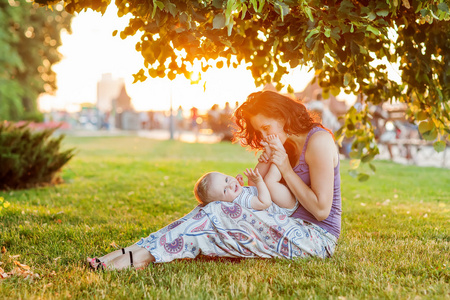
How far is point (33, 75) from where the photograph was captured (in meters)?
24.5

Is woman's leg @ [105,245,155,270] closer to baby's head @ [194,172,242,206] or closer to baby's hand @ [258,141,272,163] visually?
baby's head @ [194,172,242,206]

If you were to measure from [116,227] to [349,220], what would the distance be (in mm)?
2426

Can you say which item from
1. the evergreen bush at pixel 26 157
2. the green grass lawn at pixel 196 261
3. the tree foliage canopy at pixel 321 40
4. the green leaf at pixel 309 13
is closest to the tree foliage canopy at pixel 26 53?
the evergreen bush at pixel 26 157

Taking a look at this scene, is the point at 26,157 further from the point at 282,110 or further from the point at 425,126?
the point at 425,126

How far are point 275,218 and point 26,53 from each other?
80.7 ft

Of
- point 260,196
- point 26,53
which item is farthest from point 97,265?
point 26,53

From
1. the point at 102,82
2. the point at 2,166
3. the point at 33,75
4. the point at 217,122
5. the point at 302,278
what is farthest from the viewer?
the point at 102,82

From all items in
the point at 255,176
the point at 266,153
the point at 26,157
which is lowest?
the point at 26,157

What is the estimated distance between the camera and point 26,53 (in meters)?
23.9

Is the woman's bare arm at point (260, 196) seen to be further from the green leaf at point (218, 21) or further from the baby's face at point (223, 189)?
the green leaf at point (218, 21)

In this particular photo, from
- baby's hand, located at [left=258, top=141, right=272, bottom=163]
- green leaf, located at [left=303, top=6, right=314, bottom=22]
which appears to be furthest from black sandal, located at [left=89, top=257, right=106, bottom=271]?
green leaf, located at [left=303, top=6, right=314, bottom=22]

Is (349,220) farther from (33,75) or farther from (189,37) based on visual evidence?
(33,75)

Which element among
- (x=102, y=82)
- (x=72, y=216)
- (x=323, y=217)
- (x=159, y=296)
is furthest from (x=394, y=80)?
(x=102, y=82)

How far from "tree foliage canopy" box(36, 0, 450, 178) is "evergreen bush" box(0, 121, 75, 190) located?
12.0 feet
